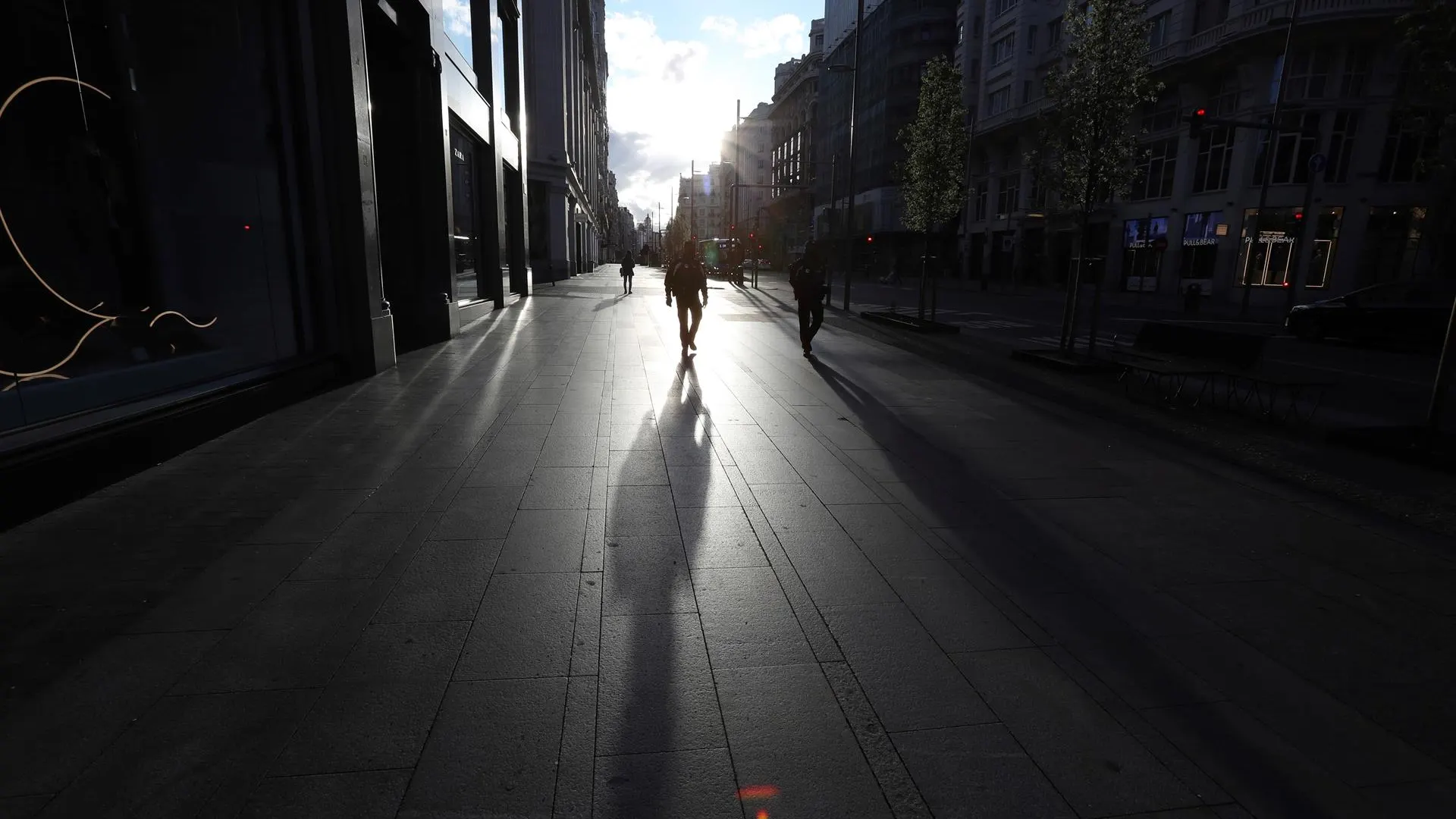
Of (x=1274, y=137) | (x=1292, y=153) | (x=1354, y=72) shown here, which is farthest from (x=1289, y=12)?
(x=1292, y=153)

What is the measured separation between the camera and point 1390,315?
15.1 meters

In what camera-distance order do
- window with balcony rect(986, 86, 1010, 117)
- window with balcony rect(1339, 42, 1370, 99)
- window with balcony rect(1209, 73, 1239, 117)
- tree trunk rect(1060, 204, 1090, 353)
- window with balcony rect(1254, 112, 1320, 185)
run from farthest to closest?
window with balcony rect(986, 86, 1010, 117), window with balcony rect(1209, 73, 1239, 117), window with balcony rect(1254, 112, 1320, 185), window with balcony rect(1339, 42, 1370, 99), tree trunk rect(1060, 204, 1090, 353)

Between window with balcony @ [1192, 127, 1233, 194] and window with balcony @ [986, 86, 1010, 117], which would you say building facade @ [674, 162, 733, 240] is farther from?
window with balcony @ [1192, 127, 1233, 194]

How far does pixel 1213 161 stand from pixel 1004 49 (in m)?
20.5

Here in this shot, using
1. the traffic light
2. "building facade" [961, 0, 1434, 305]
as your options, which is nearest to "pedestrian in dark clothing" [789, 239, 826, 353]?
the traffic light

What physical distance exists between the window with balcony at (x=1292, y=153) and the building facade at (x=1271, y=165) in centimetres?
5

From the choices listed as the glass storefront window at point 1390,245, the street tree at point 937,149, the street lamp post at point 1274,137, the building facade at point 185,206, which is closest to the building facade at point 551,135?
the street tree at point 937,149

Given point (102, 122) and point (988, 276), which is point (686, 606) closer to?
point (102, 122)

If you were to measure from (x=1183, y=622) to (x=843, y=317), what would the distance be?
1712 centimetres

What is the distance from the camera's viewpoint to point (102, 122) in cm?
565

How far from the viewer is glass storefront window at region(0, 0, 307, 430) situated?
4805 mm

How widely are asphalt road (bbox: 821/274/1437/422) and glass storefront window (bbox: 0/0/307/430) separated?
1182 centimetres

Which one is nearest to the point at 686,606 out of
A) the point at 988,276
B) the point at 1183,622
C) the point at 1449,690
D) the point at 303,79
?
the point at 1183,622

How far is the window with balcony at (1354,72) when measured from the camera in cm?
2867
